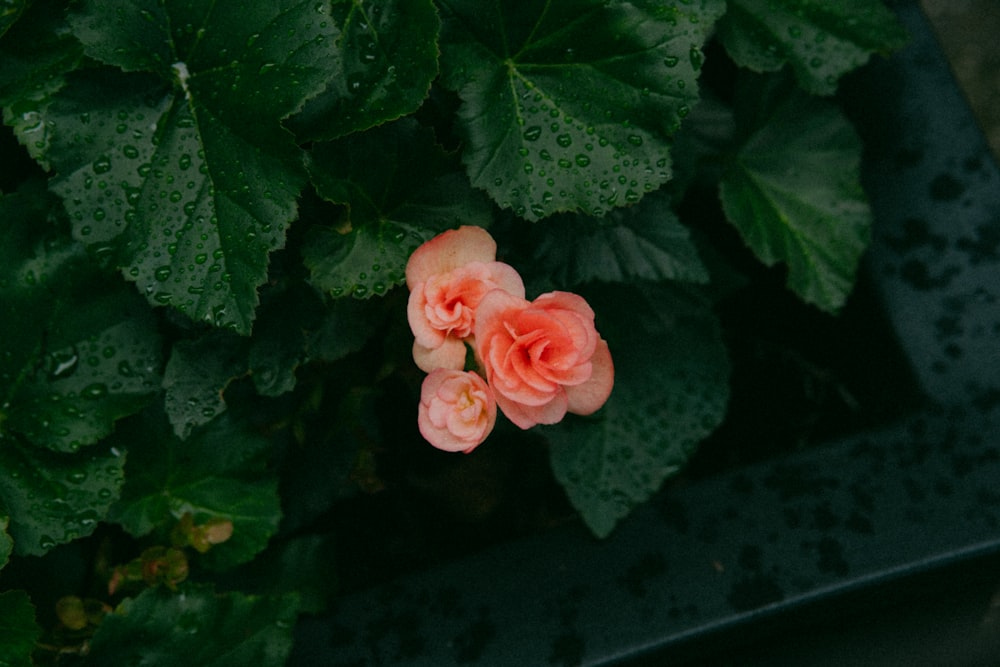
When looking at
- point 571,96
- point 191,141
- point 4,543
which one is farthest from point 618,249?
point 4,543

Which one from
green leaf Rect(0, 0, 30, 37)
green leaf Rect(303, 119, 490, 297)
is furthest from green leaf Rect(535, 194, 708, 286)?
green leaf Rect(0, 0, 30, 37)

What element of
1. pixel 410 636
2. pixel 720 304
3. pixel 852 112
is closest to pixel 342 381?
pixel 410 636

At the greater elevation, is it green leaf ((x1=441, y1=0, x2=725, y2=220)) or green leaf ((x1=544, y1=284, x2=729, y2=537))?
green leaf ((x1=441, y1=0, x2=725, y2=220))

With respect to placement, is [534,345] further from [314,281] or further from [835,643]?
[835,643]


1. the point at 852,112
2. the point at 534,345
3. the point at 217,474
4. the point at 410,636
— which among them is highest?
the point at 534,345

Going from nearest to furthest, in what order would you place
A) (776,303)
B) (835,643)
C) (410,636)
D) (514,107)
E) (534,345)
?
1. (534,345)
2. (514,107)
3. (410,636)
4. (835,643)
5. (776,303)

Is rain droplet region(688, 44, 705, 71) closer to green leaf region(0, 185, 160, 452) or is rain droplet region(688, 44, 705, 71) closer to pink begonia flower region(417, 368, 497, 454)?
pink begonia flower region(417, 368, 497, 454)

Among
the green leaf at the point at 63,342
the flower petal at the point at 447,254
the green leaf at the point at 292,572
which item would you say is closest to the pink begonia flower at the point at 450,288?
the flower petal at the point at 447,254
